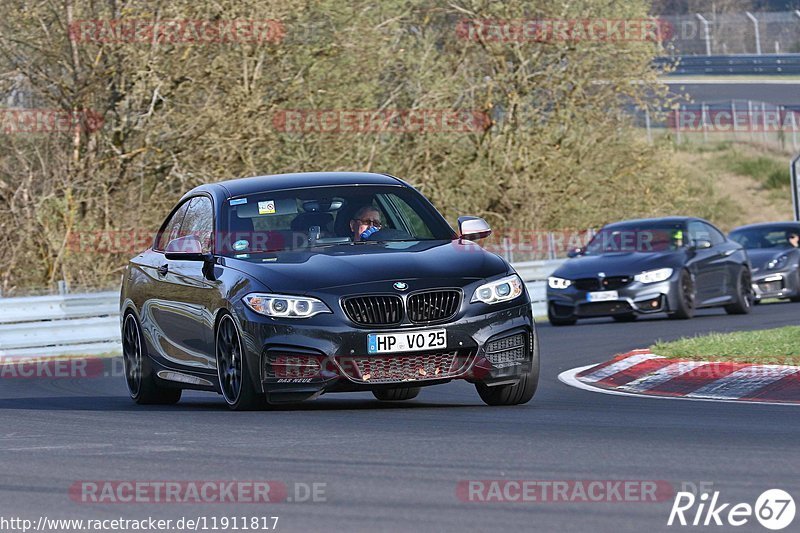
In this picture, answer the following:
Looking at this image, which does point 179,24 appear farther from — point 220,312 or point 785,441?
point 785,441

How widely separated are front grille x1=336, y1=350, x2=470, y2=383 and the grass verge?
3344 millimetres

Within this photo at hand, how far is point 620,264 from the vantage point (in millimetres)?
21422

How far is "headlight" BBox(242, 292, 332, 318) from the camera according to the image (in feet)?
32.9

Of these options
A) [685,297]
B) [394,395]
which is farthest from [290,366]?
[685,297]

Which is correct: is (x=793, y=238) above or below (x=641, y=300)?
below

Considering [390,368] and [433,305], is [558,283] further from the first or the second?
[390,368]

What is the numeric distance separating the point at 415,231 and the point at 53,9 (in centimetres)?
1626

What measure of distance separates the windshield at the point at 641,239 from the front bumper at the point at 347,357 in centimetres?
1220

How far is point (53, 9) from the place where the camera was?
2612cm

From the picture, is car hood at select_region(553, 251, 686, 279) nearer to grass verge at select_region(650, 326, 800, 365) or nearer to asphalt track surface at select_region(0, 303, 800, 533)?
grass verge at select_region(650, 326, 800, 365)
